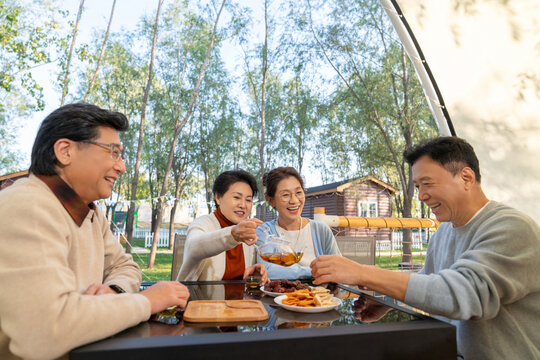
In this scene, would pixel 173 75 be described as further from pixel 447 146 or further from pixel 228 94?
pixel 447 146

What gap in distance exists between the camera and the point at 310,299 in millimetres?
1331

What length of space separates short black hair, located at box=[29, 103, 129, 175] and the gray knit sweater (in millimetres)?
1273

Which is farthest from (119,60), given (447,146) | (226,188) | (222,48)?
(447,146)

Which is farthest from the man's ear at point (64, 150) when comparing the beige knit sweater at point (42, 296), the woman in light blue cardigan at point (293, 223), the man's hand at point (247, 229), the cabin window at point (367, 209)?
the cabin window at point (367, 209)

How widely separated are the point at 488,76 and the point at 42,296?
319 cm

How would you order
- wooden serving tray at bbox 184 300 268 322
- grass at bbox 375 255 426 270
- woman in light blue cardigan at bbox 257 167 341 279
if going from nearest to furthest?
wooden serving tray at bbox 184 300 268 322, woman in light blue cardigan at bbox 257 167 341 279, grass at bbox 375 255 426 270

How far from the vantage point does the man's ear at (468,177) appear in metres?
1.58

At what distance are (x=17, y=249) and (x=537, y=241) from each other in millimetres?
1651

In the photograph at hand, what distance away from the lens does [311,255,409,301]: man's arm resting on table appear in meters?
1.25

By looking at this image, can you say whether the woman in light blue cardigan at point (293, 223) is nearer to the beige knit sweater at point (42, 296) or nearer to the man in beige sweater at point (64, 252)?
the man in beige sweater at point (64, 252)

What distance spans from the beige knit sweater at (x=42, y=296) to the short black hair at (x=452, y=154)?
53.3 inches

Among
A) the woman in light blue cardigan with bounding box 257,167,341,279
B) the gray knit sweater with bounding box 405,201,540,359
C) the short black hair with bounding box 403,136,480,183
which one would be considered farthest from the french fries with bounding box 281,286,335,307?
the woman in light blue cardigan with bounding box 257,167,341,279

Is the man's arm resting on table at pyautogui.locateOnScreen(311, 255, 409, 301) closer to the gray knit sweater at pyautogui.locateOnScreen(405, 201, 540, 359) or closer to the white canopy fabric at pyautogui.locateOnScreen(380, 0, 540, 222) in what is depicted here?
the gray knit sweater at pyautogui.locateOnScreen(405, 201, 540, 359)

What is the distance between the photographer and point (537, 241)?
129 cm
